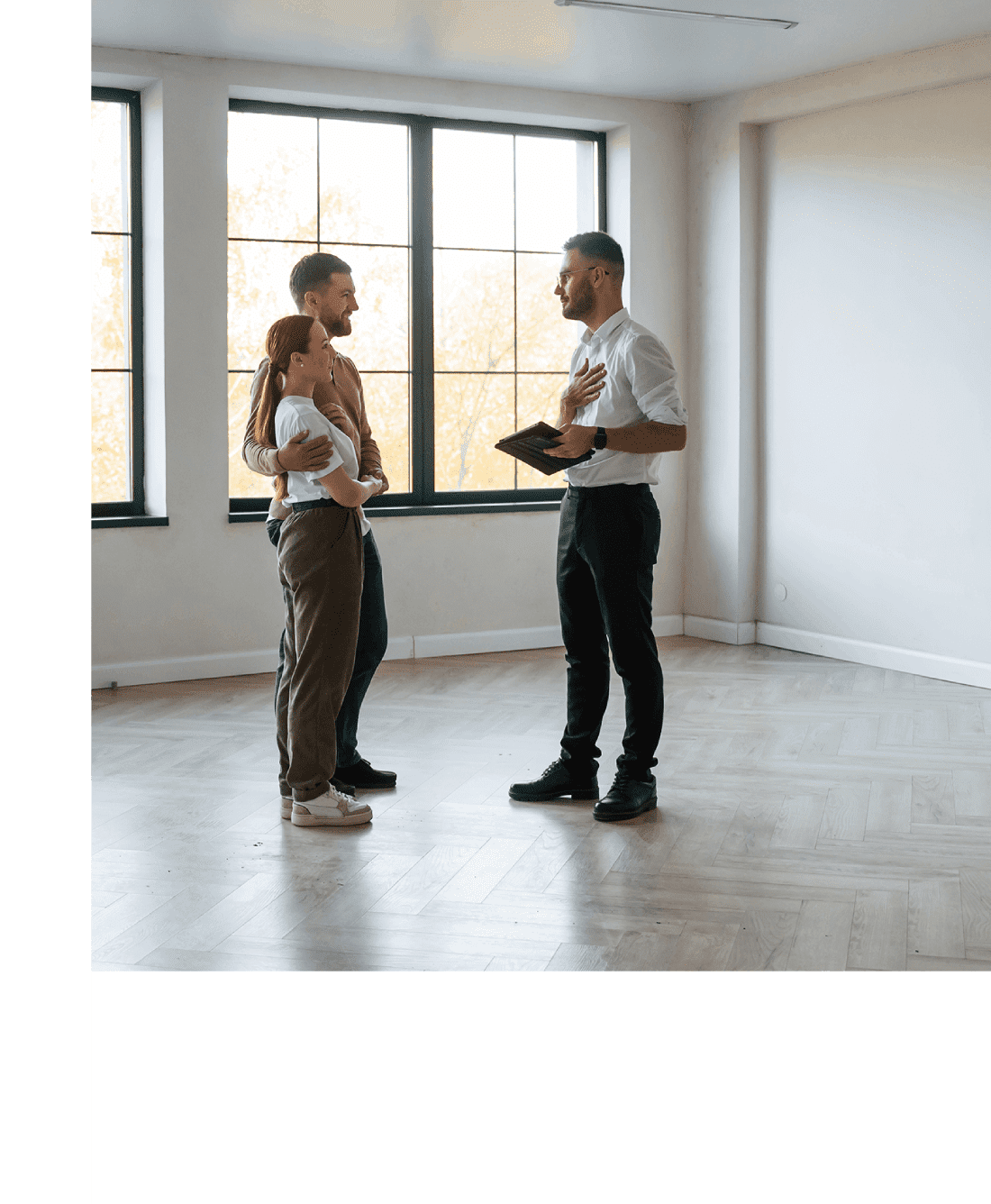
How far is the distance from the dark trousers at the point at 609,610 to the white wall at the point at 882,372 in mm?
2852

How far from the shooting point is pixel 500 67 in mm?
6961

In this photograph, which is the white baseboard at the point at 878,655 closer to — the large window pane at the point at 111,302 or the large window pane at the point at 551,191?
the large window pane at the point at 551,191

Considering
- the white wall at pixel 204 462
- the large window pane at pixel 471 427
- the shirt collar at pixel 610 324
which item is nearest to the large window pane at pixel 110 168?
the white wall at pixel 204 462

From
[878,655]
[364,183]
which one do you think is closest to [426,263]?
[364,183]

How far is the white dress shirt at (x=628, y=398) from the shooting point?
4.05 metres

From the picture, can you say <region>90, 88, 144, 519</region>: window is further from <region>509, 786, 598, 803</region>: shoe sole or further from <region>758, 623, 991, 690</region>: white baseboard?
<region>758, 623, 991, 690</region>: white baseboard

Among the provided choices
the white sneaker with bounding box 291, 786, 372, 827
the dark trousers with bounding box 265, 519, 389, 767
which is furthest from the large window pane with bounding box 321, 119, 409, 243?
the white sneaker with bounding box 291, 786, 372, 827

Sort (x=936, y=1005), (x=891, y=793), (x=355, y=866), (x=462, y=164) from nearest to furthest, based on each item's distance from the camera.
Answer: (x=936, y=1005), (x=355, y=866), (x=891, y=793), (x=462, y=164)

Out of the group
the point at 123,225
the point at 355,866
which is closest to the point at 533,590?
the point at 123,225

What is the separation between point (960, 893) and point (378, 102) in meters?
5.26

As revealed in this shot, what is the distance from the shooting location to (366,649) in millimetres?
4508

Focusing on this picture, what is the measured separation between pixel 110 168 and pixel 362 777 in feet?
12.3

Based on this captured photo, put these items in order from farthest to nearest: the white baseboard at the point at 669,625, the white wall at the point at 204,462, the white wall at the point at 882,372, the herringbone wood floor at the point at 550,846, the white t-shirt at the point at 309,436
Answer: the white baseboard at the point at 669,625 → the white wall at the point at 204,462 → the white wall at the point at 882,372 → the white t-shirt at the point at 309,436 → the herringbone wood floor at the point at 550,846

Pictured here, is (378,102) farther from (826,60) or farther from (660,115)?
Answer: (826,60)
